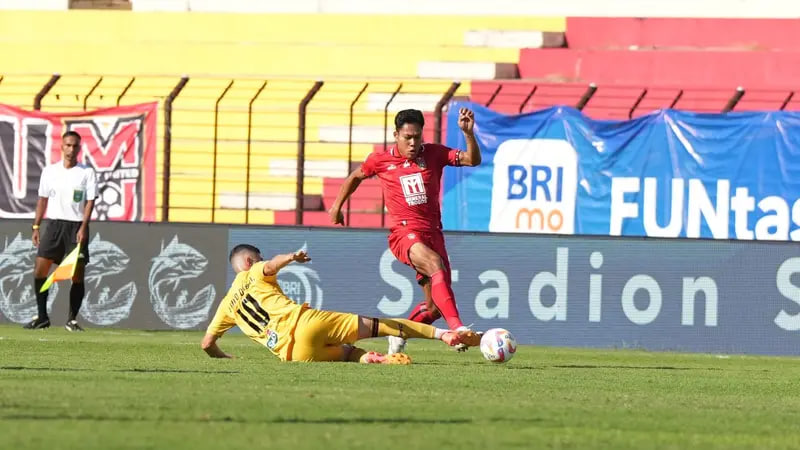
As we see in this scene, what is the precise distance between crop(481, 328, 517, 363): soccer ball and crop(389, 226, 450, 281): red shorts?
0.94 meters

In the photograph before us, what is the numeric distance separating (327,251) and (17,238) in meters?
3.57

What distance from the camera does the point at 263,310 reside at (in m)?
11.0

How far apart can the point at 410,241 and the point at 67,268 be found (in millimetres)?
5092

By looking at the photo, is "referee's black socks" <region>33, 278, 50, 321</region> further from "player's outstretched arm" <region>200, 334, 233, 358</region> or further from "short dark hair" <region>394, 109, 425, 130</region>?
"short dark hair" <region>394, 109, 425, 130</region>

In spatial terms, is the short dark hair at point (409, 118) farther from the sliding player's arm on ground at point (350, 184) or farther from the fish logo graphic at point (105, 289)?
the fish logo graphic at point (105, 289)

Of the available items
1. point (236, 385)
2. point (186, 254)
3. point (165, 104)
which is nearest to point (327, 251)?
point (186, 254)

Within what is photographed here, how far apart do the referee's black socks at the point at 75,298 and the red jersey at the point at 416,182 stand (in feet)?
16.5

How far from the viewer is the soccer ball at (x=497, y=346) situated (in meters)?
11.2

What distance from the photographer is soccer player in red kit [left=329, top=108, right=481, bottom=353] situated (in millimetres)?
11969

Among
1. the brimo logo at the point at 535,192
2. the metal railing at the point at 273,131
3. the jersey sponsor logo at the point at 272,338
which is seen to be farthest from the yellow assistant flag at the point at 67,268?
the brimo logo at the point at 535,192

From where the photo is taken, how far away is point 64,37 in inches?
1024

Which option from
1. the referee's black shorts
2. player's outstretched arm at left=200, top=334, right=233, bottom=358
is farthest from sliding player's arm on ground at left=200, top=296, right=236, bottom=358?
the referee's black shorts

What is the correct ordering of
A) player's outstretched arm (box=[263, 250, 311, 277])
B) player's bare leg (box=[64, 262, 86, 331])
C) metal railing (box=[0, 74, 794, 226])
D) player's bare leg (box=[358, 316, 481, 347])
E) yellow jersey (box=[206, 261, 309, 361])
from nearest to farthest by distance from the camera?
player's outstretched arm (box=[263, 250, 311, 277]), player's bare leg (box=[358, 316, 481, 347]), yellow jersey (box=[206, 261, 309, 361]), player's bare leg (box=[64, 262, 86, 331]), metal railing (box=[0, 74, 794, 226])

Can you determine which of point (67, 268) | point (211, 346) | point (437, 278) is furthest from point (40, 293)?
point (437, 278)
